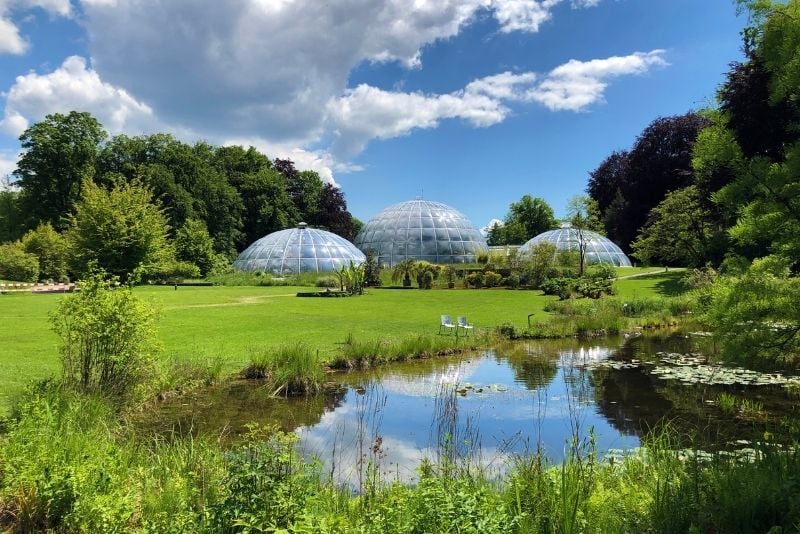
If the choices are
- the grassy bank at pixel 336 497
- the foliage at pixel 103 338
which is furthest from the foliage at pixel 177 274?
the grassy bank at pixel 336 497

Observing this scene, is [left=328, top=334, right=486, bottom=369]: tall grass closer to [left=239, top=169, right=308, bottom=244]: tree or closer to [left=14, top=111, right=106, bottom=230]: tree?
[left=14, top=111, right=106, bottom=230]: tree

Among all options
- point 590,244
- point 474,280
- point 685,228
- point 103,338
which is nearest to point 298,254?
point 474,280

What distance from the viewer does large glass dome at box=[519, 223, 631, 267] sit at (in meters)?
44.8

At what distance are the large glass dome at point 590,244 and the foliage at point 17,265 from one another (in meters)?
35.0

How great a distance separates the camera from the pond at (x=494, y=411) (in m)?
6.68

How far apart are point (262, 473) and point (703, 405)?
7745mm

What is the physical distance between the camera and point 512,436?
7.45m

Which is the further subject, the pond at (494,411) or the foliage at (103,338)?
the foliage at (103,338)

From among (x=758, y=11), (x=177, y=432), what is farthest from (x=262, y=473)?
(x=758, y=11)

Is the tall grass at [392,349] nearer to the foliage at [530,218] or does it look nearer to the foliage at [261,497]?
the foliage at [261,497]

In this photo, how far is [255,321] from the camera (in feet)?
55.8

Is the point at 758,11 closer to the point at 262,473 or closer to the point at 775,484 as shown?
the point at 775,484

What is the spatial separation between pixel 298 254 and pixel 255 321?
104ft

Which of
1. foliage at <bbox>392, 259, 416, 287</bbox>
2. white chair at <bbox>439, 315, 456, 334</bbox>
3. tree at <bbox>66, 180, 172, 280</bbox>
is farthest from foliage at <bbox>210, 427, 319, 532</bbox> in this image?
foliage at <bbox>392, 259, 416, 287</bbox>
